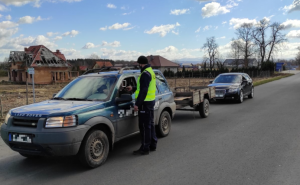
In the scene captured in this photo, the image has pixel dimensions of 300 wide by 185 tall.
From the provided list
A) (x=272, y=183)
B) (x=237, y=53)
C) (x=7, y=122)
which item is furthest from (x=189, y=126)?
(x=237, y=53)

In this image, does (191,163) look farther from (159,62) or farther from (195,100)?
(159,62)

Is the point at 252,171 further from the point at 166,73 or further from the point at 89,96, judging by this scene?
the point at 166,73

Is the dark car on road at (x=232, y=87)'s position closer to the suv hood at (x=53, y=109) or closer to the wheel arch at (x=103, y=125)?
the wheel arch at (x=103, y=125)

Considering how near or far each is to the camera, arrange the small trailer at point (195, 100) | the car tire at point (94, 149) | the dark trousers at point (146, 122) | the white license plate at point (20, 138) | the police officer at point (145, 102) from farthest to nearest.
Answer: the small trailer at point (195, 100)
the dark trousers at point (146, 122)
the police officer at point (145, 102)
the car tire at point (94, 149)
the white license plate at point (20, 138)

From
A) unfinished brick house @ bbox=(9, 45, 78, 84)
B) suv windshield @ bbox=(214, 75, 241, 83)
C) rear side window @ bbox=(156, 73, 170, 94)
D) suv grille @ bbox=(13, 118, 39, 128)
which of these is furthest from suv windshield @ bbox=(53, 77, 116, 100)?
unfinished brick house @ bbox=(9, 45, 78, 84)

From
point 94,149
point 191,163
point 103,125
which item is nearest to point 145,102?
point 103,125

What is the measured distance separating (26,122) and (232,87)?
429 inches

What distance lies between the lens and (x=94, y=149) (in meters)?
4.52

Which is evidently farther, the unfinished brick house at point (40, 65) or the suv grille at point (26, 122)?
the unfinished brick house at point (40, 65)

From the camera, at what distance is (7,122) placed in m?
4.46

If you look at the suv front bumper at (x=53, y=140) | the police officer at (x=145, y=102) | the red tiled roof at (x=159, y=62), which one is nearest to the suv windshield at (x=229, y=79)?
the police officer at (x=145, y=102)

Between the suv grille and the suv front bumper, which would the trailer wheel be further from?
the suv grille

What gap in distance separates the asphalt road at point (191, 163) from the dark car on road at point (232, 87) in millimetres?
5822

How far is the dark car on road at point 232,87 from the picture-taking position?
12945 millimetres
